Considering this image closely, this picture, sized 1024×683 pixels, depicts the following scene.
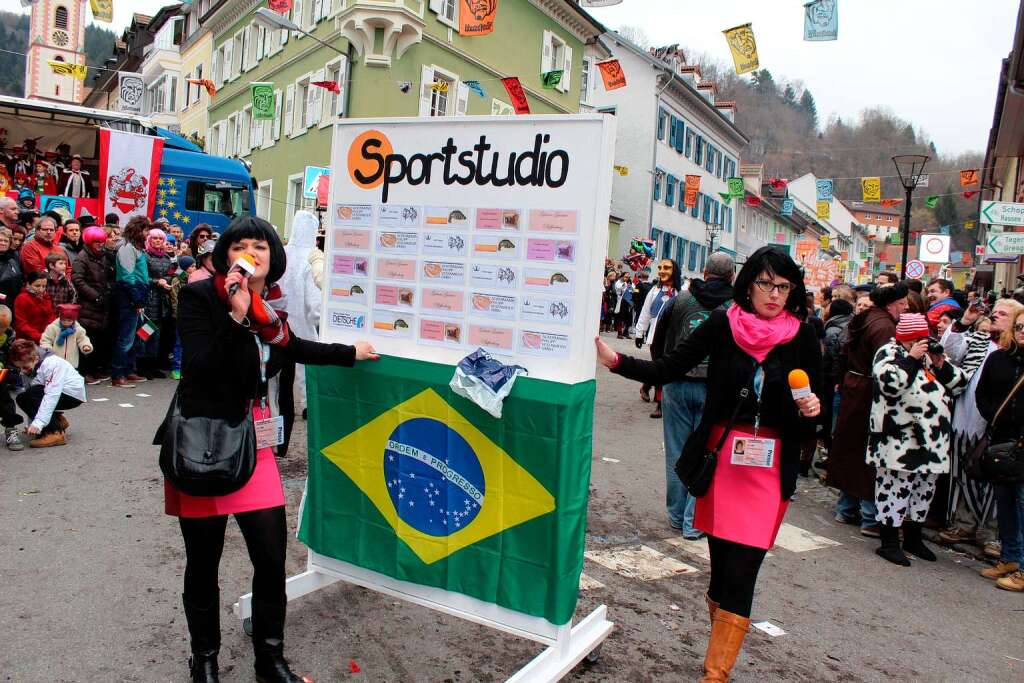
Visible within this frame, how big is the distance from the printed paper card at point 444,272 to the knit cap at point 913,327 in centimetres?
364

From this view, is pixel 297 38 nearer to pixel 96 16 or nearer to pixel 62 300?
pixel 96 16

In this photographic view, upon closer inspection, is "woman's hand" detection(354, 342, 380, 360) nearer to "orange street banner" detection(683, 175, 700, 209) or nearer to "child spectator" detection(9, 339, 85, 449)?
"child spectator" detection(9, 339, 85, 449)

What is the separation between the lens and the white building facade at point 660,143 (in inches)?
1457

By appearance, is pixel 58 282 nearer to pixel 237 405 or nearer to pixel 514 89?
pixel 237 405

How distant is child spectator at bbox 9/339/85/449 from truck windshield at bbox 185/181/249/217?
1161 cm

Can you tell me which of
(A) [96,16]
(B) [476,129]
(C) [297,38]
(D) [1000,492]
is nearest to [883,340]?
(D) [1000,492]

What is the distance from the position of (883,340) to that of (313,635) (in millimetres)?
4706

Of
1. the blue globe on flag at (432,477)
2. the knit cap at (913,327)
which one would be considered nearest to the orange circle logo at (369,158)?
the blue globe on flag at (432,477)

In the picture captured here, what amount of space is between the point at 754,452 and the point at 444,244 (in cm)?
161

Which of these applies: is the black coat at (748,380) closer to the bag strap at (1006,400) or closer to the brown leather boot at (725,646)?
the brown leather boot at (725,646)

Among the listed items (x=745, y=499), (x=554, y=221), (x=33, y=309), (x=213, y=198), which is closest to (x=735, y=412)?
(x=745, y=499)

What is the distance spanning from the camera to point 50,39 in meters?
66.2

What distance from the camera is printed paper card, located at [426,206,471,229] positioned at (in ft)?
11.3

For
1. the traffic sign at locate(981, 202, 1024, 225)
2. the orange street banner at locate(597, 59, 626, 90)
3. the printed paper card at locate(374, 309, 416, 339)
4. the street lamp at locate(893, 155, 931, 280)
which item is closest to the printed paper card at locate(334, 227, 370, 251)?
the printed paper card at locate(374, 309, 416, 339)
